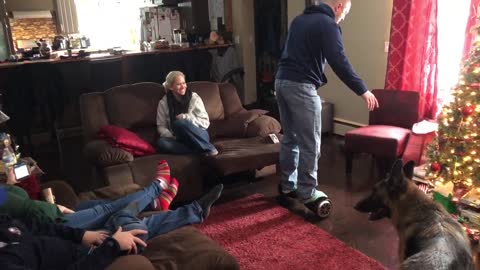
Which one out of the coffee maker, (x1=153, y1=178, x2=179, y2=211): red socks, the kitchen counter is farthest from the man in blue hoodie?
the coffee maker

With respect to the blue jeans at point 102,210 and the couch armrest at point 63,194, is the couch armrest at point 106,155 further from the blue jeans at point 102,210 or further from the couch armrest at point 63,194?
the blue jeans at point 102,210

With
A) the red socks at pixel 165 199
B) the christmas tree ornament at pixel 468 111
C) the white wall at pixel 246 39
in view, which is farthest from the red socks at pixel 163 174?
the white wall at pixel 246 39

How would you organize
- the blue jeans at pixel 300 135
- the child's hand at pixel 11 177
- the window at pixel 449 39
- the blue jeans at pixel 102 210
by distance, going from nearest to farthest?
1. the blue jeans at pixel 102 210
2. the child's hand at pixel 11 177
3. the blue jeans at pixel 300 135
4. the window at pixel 449 39

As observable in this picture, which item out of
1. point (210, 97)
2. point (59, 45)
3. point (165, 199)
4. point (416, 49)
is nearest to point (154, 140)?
point (210, 97)

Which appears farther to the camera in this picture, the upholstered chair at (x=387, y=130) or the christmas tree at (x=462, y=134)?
the upholstered chair at (x=387, y=130)

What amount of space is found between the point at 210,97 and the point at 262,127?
1.85 ft

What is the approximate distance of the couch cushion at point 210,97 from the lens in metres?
3.59

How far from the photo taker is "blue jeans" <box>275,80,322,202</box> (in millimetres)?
2615

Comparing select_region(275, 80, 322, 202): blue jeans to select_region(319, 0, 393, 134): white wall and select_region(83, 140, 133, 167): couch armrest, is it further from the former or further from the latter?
select_region(319, 0, 393, 134): white wall

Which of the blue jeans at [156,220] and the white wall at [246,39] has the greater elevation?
the white wall at [246,39]

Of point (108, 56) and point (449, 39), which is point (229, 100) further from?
point (108, 56)

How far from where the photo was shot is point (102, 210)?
2008mm

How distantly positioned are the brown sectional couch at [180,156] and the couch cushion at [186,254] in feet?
2.26

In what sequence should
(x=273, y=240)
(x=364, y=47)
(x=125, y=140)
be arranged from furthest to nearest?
(x=364, y=47), (x=125, y=140), (x=273, y=240)
